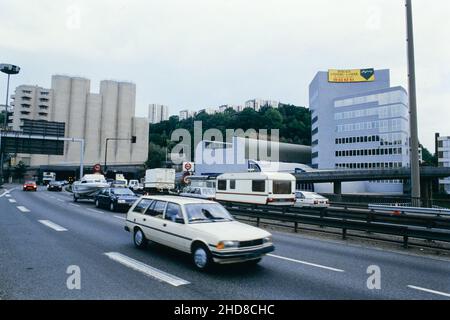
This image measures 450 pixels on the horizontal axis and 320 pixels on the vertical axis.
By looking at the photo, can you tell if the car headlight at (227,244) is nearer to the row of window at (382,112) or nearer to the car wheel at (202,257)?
the car wheel at (202,257)

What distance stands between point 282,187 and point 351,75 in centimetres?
7897

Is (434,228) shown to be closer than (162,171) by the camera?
Yes

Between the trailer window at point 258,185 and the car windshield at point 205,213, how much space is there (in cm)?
1259

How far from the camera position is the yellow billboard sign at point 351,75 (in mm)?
88938

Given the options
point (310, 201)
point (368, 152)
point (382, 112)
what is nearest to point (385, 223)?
point (310, 201)

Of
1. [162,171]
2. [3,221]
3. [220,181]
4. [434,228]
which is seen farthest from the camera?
[162,171]

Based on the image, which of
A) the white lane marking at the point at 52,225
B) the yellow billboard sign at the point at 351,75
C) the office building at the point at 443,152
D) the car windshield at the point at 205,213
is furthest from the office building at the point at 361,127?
the car windshield at the point at 205,213

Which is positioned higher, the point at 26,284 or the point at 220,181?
the point at 220,181

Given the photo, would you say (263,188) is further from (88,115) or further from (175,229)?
(88,115)

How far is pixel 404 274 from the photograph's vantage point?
24.6 feet
